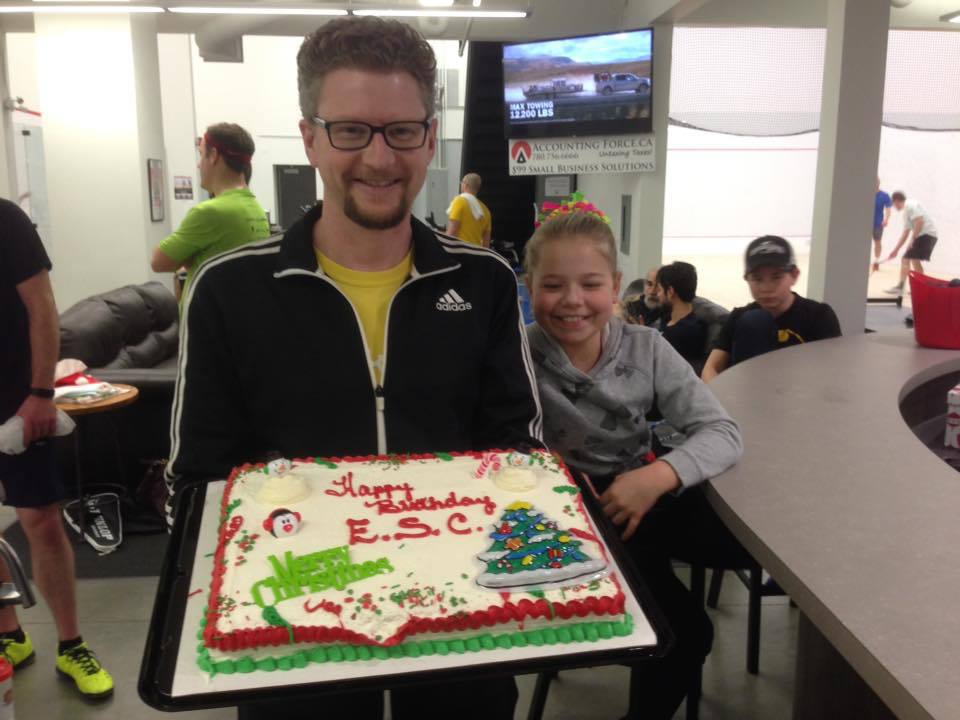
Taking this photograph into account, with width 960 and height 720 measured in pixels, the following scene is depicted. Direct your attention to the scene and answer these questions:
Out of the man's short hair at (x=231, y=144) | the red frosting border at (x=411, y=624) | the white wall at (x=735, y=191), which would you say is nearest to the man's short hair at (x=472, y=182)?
the man's short hair at (x=231, y=144)

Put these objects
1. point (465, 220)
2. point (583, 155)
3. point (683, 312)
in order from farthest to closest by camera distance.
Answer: point (465, 220) < point (583, 155) < point (683, 312)

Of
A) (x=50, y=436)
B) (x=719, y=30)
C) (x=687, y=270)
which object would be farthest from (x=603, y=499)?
(x=719, y=30)

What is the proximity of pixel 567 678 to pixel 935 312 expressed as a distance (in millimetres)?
1811

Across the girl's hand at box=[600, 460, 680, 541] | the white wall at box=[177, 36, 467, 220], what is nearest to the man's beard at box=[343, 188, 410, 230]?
the girl's hand at box=[600, 460, 680, 541]

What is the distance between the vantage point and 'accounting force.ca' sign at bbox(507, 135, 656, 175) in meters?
6.59

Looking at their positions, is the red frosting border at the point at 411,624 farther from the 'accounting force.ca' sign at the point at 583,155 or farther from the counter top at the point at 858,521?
the 'accounting force.ca' sign at the point at 583,155

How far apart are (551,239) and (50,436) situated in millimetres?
1596

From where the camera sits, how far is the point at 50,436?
237 centimetres

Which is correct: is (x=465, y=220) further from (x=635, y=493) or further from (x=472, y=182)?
(x=635, y=493)

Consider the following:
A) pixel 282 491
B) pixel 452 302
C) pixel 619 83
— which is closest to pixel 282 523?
pixel 282 491

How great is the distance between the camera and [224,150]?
3803 millimetres

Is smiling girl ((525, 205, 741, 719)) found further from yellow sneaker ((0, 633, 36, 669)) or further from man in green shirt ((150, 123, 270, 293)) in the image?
man in green shirt ((150, 123, 270, 293))

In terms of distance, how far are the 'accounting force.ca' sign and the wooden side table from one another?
4.08 meters

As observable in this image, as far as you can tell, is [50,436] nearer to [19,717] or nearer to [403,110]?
[19,717]
